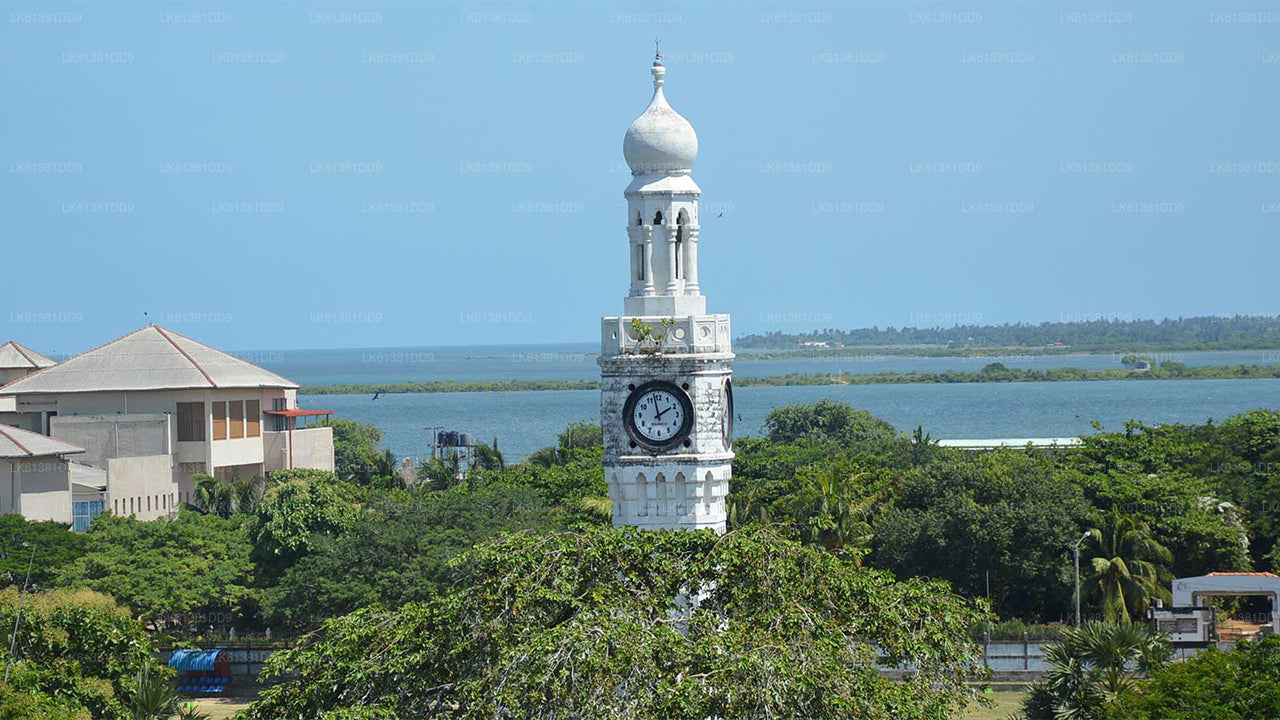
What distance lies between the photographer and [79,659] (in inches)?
1518

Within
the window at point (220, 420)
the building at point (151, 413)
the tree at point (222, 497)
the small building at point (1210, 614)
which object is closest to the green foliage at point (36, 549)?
the building at point (151, 413)

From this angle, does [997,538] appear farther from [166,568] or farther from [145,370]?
[145,370]

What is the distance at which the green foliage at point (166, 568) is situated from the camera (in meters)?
59.0

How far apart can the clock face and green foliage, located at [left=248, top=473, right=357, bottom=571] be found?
2792 cm

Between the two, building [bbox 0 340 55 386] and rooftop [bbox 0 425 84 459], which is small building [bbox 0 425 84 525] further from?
building [bbox 0 340 55 386]

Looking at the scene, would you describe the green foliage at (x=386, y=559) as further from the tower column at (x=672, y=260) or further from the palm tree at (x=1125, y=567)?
the tower column at (x=672, y=260)

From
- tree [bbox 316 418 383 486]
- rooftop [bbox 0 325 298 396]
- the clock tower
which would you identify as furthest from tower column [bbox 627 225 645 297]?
tree [bbox 316 418 383 486]

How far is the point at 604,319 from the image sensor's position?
35.6 m

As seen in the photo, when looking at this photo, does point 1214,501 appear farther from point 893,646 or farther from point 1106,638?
point 893,646

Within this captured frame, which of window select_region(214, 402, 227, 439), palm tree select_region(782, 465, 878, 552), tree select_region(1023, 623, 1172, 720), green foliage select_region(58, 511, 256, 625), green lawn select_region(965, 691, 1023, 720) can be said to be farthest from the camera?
window select_region(214, 402, 227, 439)

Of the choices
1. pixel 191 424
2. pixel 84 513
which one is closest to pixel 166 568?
pixel 84 513

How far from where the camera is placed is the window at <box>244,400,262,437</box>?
82.6 metres

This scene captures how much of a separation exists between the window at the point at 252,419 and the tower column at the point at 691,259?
49963 mm

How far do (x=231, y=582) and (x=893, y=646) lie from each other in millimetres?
35504
